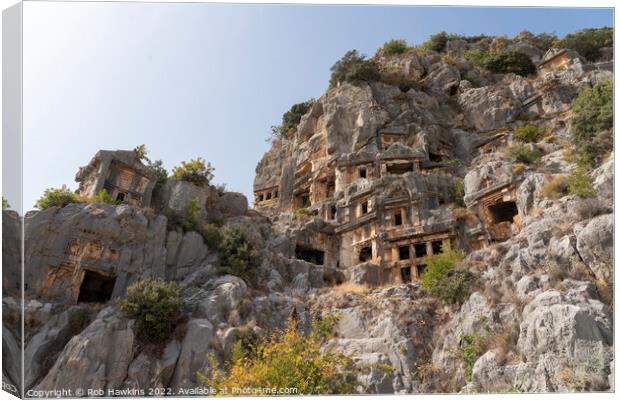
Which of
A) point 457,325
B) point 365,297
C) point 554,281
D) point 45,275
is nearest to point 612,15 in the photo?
point 554,281

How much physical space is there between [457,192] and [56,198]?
21.2 metres

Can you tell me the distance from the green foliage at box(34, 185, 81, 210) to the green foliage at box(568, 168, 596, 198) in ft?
65.0

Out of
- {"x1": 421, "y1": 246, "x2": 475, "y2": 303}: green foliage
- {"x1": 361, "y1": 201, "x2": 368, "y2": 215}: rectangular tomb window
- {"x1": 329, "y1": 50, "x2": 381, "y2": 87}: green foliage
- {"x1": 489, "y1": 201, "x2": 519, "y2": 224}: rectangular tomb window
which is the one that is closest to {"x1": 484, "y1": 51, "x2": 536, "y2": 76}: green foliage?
{"x1": 329, "y1": 50, "x2": 381, "y2": 87}: green foliage

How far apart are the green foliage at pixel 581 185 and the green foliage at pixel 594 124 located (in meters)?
0.79

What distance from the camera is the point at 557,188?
21.2 metres

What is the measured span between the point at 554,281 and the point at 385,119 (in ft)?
88.3

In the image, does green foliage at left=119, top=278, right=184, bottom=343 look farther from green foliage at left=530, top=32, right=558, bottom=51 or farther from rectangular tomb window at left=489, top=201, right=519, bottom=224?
green foliage at left=530, top=32, right=558, bottom=51

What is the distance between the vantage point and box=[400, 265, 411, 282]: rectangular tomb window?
2819 cm

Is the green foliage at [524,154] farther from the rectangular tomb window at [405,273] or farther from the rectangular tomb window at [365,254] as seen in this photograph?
the rectangular tomb window at [365,254]

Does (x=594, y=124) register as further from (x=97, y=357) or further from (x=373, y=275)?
(x=97, y=357)

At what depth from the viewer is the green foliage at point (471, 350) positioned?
14829 mm

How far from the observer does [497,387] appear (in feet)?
43.3

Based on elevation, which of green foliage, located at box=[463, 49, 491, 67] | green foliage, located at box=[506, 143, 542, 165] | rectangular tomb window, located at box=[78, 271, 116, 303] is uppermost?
green foliage, located at box=[463, 49, 491, 67]

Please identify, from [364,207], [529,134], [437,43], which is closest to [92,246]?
[364,207]
